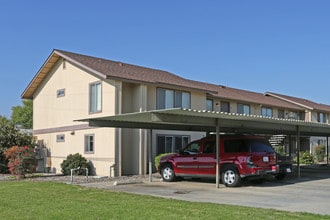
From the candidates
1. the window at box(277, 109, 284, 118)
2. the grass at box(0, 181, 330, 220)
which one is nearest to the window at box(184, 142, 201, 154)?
the grass at box(0, 181, 330, 220)

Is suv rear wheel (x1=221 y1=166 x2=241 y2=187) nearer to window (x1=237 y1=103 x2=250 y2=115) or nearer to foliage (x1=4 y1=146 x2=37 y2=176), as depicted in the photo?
foliage (x1=4 y1=146 x2=37 y2=176)

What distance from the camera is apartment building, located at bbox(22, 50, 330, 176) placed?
870 inches

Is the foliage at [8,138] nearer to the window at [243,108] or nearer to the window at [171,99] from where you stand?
the window at [171,99]

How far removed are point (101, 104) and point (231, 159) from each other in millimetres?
9170

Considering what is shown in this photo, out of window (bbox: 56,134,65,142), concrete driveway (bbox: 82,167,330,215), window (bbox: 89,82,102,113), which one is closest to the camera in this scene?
concrete driveway (bbox: 82,167,330,215)

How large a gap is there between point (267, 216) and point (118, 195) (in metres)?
5.27

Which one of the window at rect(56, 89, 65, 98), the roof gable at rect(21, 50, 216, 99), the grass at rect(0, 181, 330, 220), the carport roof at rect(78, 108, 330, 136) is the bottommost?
the grass at rect(0, 181, 330, 220)

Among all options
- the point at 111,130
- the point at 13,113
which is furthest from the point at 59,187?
the point at 13,113

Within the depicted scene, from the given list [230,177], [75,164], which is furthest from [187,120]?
[75,164]

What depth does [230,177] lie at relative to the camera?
15.8 m

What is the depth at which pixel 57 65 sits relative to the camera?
1057 inches

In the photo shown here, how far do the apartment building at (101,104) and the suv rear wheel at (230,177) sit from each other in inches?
283

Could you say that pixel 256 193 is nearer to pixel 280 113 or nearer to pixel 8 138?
pixel 8 138

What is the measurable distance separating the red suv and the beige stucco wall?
5570 mm
